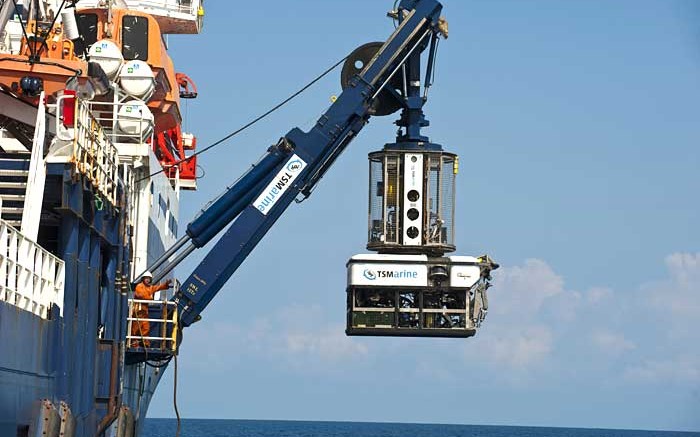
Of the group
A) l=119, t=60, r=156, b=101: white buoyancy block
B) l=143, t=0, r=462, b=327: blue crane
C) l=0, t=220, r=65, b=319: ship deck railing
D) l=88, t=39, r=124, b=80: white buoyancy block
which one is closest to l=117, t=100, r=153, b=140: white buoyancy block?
l=119, t=60, r=156, b=101: white buoyancy block

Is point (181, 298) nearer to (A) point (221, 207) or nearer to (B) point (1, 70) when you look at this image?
(A) point (221, 207)

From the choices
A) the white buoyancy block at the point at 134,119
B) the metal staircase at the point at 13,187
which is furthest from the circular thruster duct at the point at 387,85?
the metal staircase at the point at 13,187

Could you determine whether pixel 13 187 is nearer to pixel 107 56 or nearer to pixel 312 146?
pixel 312 146

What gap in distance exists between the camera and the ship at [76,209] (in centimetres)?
2355

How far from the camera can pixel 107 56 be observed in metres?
36.7

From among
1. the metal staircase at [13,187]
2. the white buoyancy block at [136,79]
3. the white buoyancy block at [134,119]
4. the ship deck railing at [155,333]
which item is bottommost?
the ship deck railing at [155,333]

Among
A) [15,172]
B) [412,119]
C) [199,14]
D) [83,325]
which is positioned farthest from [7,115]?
[199,14]

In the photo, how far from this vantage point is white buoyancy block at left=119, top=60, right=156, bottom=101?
3725 centimetres

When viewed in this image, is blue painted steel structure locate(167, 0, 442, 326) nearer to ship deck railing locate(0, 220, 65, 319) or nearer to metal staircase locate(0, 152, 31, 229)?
metal staircase locate(0, 152, 31, 229)

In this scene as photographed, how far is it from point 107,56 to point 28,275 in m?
14.3

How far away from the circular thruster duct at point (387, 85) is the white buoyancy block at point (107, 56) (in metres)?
6.16

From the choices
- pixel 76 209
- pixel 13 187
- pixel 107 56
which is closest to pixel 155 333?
pixel 107 56

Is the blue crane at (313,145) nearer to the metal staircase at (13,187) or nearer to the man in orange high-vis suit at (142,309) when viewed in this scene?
the man in orange high-vis suit at (142,309)

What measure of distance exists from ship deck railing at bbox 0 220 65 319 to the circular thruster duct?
1134 centimetres
